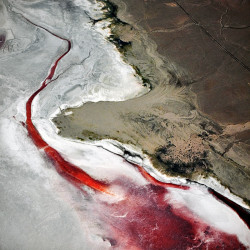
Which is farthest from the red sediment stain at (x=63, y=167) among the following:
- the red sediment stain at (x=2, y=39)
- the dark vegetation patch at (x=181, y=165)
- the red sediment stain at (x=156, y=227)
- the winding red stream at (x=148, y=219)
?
the red sediment stain at (x=2, y=39)

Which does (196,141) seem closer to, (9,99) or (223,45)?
(223,45)

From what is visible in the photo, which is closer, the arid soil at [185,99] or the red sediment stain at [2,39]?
the arid soil at [185,99]

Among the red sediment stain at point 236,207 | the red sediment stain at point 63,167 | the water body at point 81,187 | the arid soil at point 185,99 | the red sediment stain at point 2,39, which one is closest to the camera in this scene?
the water body at point 81,187

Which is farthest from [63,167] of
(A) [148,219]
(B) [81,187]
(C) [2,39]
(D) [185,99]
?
(C) [2,39]

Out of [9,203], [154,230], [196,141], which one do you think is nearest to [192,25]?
[196,141]

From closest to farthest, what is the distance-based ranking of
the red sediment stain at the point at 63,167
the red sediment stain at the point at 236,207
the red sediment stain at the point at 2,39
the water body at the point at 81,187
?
1. the water body at the point at 81,187
2. the red sediment stain at the point at 236,207
3. the red sediment stain at the point at 63,167
4. the red sediment stain at the point at 2,39

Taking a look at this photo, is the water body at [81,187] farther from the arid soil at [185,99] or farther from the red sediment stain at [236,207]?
the arid soil at [185,99]

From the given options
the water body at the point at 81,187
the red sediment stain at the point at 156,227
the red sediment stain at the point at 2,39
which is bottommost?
the red sediment stain at the point at 156,227

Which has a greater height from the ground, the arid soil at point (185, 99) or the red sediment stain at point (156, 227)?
the arid soil at point (185, 99)
